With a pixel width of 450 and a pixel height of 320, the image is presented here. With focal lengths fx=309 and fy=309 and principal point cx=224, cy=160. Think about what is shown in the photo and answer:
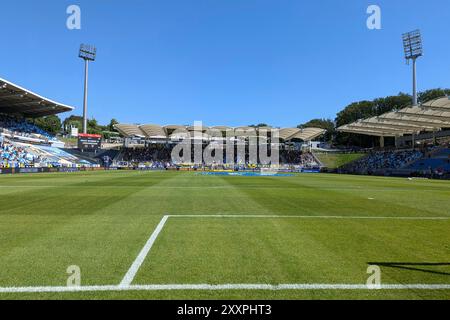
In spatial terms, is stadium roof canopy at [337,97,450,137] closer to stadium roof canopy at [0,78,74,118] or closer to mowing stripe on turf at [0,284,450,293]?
mowing stripe on turf at [0,284,450,293]

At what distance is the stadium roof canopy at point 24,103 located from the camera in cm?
5281

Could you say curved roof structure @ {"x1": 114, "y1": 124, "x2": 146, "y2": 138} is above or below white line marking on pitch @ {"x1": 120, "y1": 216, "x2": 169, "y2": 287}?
above

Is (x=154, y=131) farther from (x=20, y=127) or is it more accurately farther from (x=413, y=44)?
(x=413, y=44)

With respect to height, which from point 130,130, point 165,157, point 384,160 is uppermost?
point 130,130

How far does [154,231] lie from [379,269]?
4937 mm

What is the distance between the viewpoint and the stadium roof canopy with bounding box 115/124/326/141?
245 ft

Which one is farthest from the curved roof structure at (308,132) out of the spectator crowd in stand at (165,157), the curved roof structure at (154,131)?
the curved roof structure at (154,131)

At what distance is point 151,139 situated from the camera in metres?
88.0

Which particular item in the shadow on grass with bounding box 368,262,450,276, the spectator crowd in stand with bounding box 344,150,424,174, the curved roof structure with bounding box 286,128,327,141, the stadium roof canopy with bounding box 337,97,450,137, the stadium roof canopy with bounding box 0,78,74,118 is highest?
the stadium roof canopy with bounding box 0,78,74,118

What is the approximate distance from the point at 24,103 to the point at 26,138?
23.0 ft

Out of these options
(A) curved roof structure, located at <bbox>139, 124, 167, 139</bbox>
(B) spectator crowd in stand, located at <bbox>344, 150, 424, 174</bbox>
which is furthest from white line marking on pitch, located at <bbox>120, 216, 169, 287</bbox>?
(A) curved roof structure, located at <bbox>139, 124, 167, 139</bbox>

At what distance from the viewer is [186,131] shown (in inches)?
3132

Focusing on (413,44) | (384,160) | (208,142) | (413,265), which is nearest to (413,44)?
(413,44)
